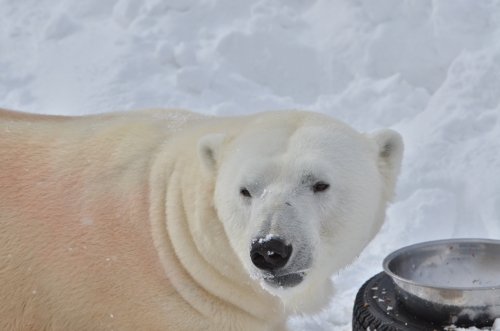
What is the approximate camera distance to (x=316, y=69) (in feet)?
18.2

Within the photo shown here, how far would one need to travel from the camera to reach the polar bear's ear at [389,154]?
261cm

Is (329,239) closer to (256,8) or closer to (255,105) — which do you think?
(255,105)

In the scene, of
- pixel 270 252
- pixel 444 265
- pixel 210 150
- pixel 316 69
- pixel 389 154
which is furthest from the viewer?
Answer: pixel 316 69

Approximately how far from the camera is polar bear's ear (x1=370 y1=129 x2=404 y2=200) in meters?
2.61

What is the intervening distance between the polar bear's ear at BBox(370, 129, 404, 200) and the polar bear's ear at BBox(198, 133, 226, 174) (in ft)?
1.71

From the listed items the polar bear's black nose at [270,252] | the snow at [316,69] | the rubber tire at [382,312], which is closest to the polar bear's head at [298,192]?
the polar bear's black nose at [270,252]

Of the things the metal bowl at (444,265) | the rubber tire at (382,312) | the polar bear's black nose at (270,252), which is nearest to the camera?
the polar bear's black nose at (270,252)

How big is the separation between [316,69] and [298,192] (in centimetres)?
331

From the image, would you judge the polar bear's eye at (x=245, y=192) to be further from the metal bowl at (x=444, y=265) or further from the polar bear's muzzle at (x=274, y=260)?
the metal bowl at (x=444, y=265)

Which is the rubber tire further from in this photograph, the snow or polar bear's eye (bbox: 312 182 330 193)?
the snow

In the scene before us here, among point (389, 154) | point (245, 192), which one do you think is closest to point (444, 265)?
point (389, 154)

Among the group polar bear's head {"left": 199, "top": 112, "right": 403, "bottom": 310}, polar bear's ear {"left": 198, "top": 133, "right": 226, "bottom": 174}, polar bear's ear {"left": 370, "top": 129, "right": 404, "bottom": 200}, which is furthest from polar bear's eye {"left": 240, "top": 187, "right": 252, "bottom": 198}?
polar bear's ear {"left": 370, "top": 129, "right": 404, "bottom": 200}

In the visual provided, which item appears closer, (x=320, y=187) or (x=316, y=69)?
(x=320, y=187)

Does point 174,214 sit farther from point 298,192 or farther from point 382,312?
point 382,312
